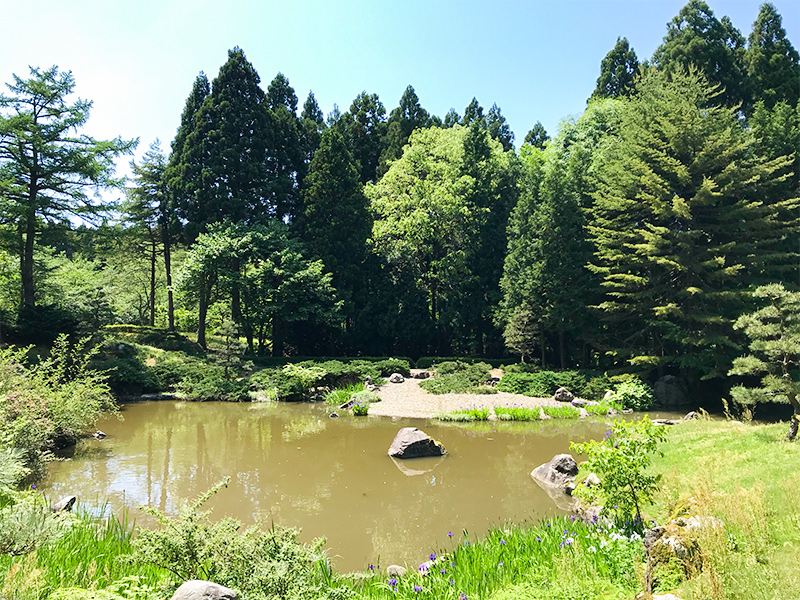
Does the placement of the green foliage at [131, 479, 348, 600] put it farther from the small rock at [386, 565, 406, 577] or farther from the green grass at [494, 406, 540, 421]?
the green grass at [494, 406, 540, 421]

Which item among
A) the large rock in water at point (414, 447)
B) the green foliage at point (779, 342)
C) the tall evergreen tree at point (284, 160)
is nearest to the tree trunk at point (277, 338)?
the tall evergreen tree at point (284, 160)

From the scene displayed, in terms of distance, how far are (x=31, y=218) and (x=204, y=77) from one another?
13.3 m

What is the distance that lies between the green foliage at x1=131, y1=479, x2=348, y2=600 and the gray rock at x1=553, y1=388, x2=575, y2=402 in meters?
13.6

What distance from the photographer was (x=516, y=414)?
14461mm

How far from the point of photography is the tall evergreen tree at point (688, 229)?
15.3 m

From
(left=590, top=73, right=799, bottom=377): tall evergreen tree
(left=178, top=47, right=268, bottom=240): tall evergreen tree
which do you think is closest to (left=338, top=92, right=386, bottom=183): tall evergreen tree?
(left=178, top=47, right=268, bottom=240): tall evergreen tree

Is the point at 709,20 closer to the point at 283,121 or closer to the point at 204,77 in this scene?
the point at 283,121

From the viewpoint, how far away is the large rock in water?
10.3m

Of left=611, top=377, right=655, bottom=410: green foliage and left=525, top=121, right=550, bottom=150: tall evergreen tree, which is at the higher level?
left=525, top=121, right=550, bottom=150: tall evergreen tree

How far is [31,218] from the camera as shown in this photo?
19.8 metres

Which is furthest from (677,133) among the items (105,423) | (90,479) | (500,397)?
(105,423)

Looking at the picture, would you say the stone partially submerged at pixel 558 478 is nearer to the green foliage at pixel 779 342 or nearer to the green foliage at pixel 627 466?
the green foliage at pixel 627 466

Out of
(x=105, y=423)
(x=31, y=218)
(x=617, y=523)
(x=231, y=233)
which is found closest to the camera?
(x=617, y=523)

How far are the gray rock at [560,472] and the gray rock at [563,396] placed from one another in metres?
8.23
